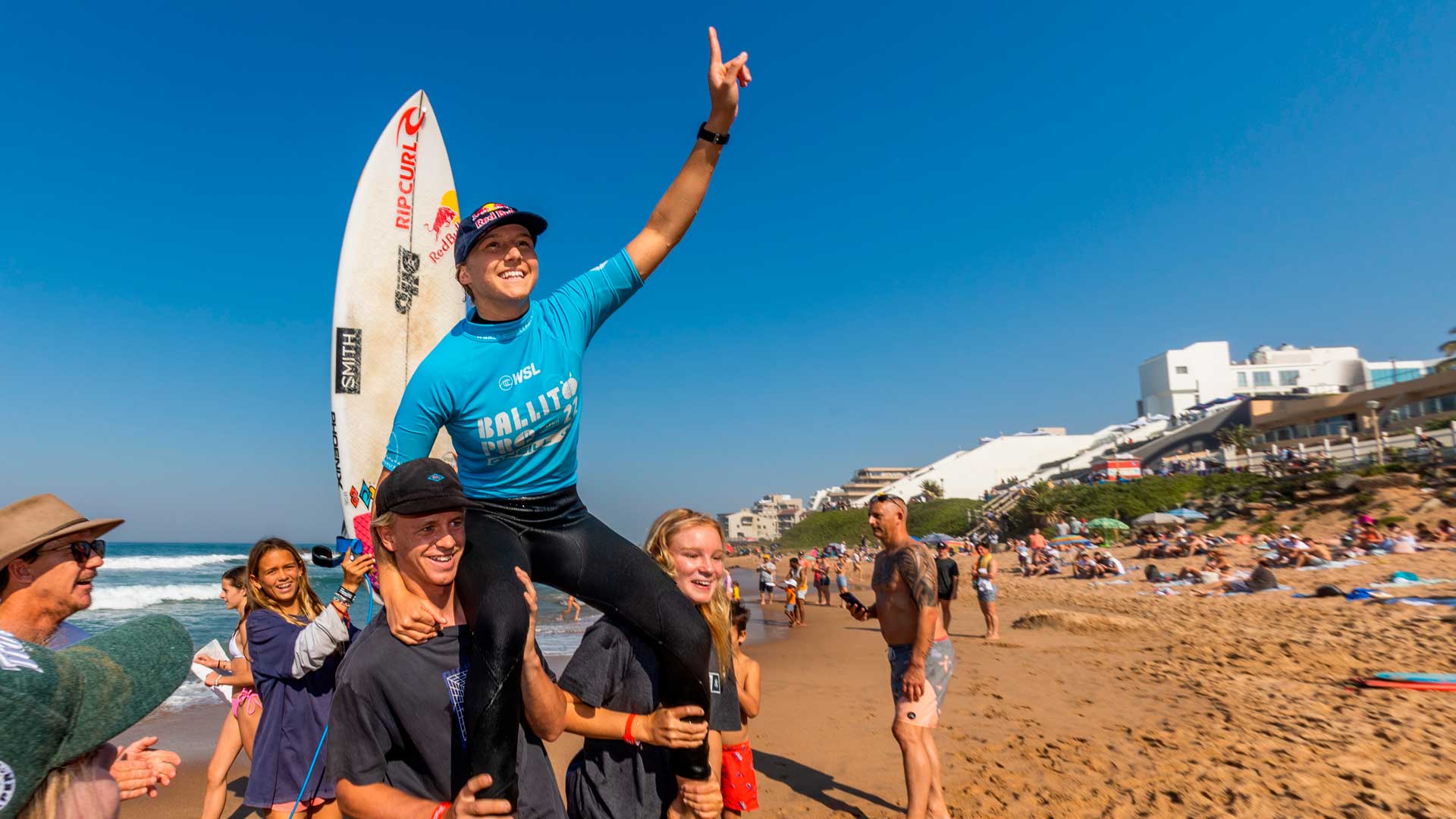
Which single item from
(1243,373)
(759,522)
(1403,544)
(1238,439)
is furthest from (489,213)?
(759,522)

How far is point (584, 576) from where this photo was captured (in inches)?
88.4

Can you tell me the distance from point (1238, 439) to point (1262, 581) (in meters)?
32.4

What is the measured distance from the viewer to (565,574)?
2240 mm

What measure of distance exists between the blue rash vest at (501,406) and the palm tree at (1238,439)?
46.7 meters

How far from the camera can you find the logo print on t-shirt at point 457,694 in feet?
6.15

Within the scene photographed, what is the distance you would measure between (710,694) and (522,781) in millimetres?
622

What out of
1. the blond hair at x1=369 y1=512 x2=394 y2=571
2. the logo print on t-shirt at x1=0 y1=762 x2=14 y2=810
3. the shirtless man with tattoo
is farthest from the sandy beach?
the logo print on t-shirt at x1=0 y1=762 x2=14 y2=810

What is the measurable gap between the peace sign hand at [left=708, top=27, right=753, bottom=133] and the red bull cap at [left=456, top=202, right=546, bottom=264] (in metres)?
0.73

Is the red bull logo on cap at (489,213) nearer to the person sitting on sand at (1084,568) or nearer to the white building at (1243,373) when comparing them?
the person sitting on sand at (1084,568)

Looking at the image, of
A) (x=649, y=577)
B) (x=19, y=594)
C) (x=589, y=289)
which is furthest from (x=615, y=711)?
(x=19, y=594)

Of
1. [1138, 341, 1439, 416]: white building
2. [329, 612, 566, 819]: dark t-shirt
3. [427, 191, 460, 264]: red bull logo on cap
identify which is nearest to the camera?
[329, 612, 566, 819]: dark t-shirt

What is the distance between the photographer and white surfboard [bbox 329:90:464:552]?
3928mm

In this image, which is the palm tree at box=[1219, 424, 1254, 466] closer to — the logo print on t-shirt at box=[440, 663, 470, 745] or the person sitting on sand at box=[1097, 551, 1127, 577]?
the person sitting on sand at box=[1097, 551, 1127, 577]

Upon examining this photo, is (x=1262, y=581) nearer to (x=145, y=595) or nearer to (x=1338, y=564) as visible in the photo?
(x=1338, y=564)
